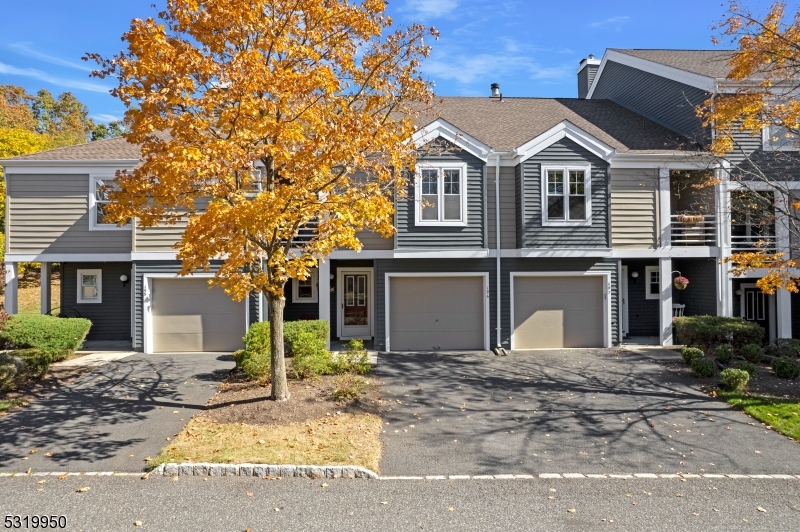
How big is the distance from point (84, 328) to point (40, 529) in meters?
9.68

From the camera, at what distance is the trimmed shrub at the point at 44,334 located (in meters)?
12.3

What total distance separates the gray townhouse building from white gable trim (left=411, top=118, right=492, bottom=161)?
4 centimetres

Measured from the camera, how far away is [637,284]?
1683cm

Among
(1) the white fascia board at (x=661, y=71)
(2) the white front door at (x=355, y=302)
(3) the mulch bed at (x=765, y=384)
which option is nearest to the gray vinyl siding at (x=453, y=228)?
(2) the white front door at (x=355, y=302)

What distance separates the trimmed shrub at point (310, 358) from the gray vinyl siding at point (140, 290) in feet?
A: 11.1

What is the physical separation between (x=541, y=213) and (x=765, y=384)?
643 cm

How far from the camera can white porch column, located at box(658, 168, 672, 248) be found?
15328 mm

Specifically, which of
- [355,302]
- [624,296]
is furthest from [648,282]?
[355,302]

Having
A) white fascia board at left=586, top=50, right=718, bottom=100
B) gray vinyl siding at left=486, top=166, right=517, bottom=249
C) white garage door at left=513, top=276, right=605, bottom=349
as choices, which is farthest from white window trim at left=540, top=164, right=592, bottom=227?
white fascia board at left=586, top=50, right=718, bottom=100

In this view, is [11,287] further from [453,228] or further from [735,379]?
[735,379]

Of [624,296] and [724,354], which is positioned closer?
[724,354]

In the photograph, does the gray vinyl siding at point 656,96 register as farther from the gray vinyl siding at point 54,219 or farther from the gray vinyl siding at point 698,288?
the gray vinyl siding at point 54,219

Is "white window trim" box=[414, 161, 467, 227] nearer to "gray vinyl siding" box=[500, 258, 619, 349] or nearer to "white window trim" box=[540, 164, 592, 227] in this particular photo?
"gray vinyl siding" box=[500, 258, 619, 349]

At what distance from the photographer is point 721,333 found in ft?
44.7
